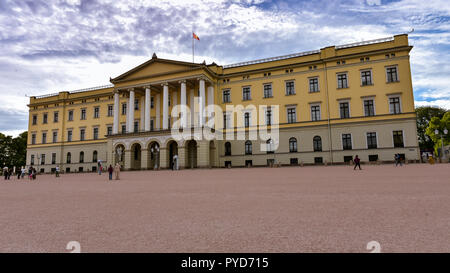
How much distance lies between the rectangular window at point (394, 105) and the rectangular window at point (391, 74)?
2458mm

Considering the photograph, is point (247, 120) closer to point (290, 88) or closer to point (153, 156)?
point (290, 88)

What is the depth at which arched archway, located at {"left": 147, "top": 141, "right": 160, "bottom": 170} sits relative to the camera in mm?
39500

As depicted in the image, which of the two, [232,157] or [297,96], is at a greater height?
[297,96]

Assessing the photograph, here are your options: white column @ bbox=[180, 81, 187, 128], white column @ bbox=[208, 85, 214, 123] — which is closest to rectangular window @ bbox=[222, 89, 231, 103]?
white column @ bbox=[208, 85, 214, 123]

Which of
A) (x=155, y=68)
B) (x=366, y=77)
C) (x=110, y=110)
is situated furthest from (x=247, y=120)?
(x=110, y=110)

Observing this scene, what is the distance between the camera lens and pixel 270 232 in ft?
13.8

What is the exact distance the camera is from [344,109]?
3625cm

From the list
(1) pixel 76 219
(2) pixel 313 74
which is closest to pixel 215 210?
(1) pixel 76 219

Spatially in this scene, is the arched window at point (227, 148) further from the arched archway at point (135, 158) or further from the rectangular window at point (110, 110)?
the rectangular window at point (110, 110)

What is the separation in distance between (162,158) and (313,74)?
81.1 ft

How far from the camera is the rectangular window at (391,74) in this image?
3409 centimetres

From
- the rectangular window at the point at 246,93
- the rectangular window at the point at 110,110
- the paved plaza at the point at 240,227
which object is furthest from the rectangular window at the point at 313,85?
the rectangular window at the point at 110,110
